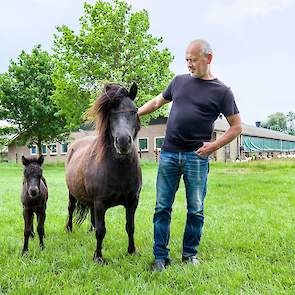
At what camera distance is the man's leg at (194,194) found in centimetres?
450

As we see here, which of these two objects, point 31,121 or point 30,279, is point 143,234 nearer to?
point 30,279

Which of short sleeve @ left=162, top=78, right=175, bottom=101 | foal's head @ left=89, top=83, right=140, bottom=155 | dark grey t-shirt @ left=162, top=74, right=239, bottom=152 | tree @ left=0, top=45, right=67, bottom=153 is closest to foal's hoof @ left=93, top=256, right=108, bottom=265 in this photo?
foal's head @ left=89, top=83, right=140, bottom=155

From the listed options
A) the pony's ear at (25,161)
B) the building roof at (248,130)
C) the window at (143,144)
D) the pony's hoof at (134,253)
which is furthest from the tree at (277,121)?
the pony's ear at (25,161)

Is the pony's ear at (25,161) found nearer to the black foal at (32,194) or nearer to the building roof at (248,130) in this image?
the black foal at (32,194)

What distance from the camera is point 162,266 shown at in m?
4.43

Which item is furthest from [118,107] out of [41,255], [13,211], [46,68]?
[46,68]

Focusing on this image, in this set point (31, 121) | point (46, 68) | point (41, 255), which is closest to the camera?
point (41, 255)

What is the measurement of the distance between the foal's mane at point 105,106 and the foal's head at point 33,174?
41.4 inches

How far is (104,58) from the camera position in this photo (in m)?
30.8

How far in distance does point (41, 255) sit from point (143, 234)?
168 cm

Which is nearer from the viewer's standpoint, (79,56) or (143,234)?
(143,234)

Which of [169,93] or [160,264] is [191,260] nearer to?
[160,264]

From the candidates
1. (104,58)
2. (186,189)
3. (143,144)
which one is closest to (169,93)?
(186,189)

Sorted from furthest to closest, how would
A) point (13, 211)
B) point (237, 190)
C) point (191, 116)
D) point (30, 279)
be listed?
1. point (237, 190)
2. point (13, 211)
3. point (191, 116)
4. point (30, 279)
